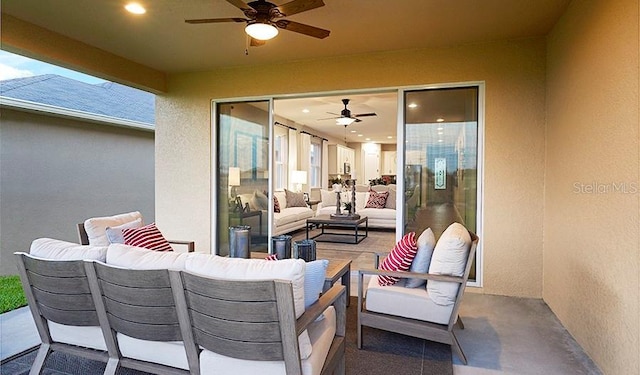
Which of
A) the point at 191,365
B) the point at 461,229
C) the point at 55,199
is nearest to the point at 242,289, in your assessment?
the point at 191,365

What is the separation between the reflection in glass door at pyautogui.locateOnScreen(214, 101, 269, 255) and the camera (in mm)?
5074

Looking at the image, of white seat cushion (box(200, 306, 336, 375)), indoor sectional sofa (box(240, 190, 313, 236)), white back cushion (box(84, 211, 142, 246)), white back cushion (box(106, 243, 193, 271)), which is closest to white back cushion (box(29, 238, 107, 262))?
white back cushion (box(106, 243, 193, 271))

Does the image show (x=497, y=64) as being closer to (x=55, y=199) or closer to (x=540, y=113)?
(x=540, y=113)

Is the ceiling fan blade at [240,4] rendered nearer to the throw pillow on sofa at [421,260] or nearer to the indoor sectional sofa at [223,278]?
the indoor sectional sofa at [223,278]

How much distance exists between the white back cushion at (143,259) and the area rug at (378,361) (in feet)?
2.93

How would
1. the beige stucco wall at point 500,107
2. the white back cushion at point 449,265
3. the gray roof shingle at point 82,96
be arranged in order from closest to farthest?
the white back cushion at point 449,265 → the beige stucco wall at point 500,107 → the gray roof shingle at point 82,96

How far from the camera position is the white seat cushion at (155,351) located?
178 cm

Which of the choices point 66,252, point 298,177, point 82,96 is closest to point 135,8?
point 66,252

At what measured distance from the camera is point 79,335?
200cm

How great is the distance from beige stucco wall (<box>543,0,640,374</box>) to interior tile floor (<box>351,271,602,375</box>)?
0.12 metres

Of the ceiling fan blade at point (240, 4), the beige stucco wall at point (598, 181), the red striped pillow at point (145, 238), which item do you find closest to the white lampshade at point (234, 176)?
the red striped pillow at point (145, 238)

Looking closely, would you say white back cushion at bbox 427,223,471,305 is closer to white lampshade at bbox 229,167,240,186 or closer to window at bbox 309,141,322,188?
white lampshade at bbox 229,167,240,186

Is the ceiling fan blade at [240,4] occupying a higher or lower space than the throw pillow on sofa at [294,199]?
higher

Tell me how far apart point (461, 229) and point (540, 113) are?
78.0 inches
